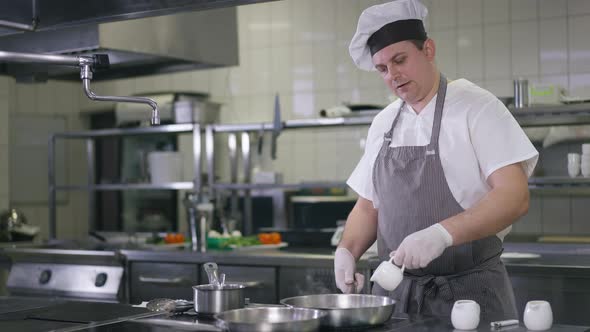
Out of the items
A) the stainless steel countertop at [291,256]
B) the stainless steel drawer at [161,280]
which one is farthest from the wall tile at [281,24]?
the stainless steel drawer at [161,280]

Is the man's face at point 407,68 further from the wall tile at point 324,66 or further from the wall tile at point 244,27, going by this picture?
the wall tile at point 244,27

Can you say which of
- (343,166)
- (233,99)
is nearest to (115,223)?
(233,99)

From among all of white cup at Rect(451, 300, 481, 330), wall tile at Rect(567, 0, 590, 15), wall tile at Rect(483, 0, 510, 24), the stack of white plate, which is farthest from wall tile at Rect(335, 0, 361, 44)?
white cup at Rect(451, 300, 481, 330)

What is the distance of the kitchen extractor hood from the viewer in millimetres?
4246

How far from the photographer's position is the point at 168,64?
16.2 ft

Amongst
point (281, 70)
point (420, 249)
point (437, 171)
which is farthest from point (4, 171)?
point (420, 249)

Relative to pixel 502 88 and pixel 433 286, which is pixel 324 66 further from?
pixel 433 286

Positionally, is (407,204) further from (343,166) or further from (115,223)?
(115,223)

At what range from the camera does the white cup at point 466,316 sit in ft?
6.68

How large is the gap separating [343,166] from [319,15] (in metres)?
1.37

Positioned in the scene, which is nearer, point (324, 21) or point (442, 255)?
point (442, 255)

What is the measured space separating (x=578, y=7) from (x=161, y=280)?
3692 mm

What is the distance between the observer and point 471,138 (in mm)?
2662

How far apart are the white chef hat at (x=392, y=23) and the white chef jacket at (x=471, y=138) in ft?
0.78
